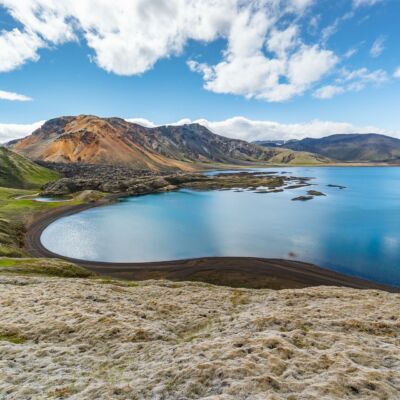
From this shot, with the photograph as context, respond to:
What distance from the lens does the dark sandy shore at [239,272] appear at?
141ft

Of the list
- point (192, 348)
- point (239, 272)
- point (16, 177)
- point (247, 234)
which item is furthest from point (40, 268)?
point (16, 177)

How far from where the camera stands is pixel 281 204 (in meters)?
118

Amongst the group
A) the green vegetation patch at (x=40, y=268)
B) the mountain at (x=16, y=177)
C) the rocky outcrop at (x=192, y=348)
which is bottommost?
the green vegetation patch at (x=40, y=268)

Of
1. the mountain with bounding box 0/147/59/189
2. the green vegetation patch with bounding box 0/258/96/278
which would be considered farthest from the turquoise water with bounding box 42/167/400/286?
the mountain with bounding box 0/147/59/189

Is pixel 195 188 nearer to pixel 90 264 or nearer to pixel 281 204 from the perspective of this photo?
pixel 281 204

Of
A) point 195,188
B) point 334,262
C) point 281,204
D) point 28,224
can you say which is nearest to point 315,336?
point 334,262

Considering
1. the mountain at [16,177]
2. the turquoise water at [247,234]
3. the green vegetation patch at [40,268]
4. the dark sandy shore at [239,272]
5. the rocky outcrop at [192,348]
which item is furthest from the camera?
the mountain at [16,177]

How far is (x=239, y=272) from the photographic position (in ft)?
154

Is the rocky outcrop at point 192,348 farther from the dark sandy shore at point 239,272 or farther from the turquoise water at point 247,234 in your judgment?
the turquoise water at point 247,234

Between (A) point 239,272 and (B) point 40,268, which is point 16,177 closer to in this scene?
(B) point 40,268

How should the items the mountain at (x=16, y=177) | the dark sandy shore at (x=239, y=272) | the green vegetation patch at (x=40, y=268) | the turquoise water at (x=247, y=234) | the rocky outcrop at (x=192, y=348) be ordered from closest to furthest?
the rocky outcrop at (x=192, y=348)
the green vegetation patch at (x=40, y=268)
the dark sandy shore at (x=239, y=272)
the turquoise water at (x=247, y=234)
the mountain at (x=16, y=177)

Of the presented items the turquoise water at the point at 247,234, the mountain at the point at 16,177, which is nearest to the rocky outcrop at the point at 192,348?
the turquoise water at the point at 247,234

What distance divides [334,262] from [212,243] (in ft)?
87.1

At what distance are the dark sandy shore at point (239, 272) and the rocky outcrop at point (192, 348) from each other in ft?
58.7
